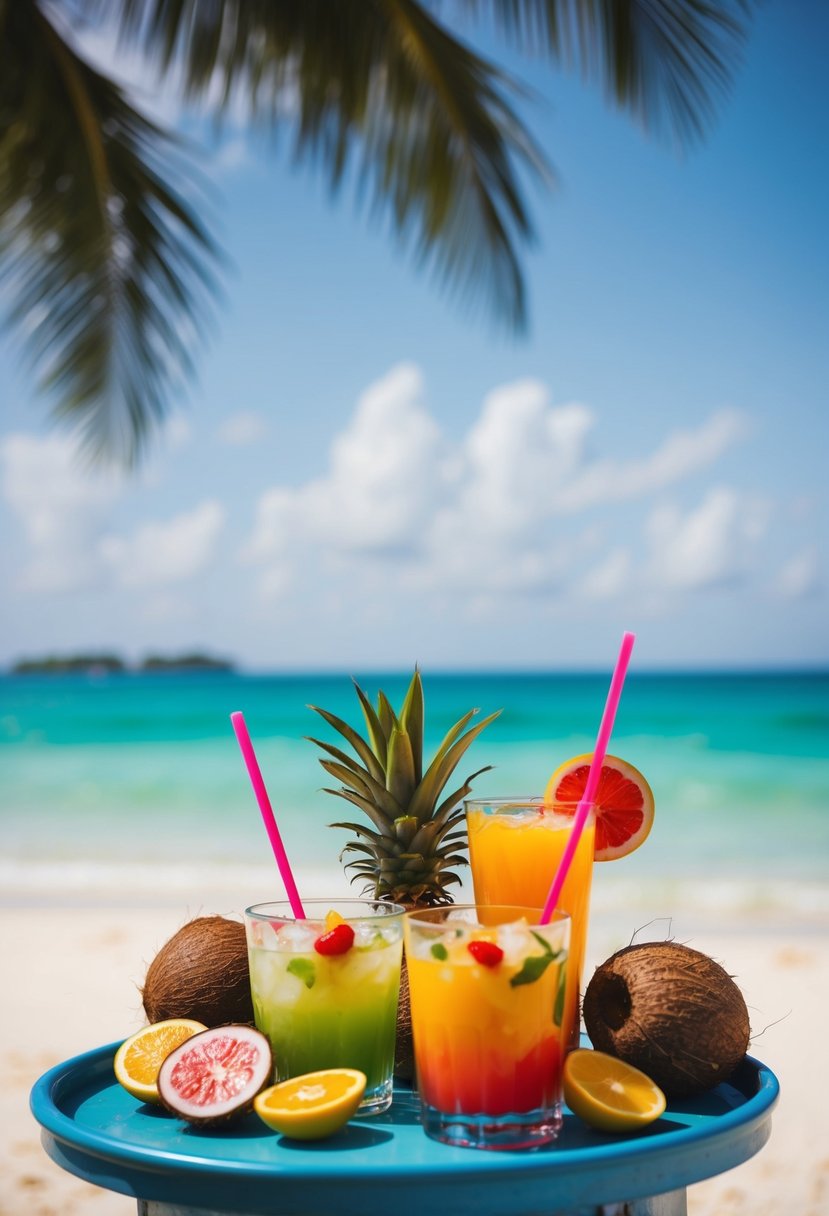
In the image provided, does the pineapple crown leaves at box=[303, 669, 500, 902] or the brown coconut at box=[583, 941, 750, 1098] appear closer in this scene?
the brown coconut at box=[583, 941, 750, 1098]

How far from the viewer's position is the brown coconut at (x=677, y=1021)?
6.17ft

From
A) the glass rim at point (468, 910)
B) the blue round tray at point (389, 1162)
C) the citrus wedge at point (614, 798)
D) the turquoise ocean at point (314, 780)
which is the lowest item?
the turquoise ocean at point (314, 780)

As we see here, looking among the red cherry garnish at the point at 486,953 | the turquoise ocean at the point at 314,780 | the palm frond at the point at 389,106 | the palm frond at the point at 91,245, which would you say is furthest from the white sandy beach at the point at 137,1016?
the palm frond at the point at 389,106

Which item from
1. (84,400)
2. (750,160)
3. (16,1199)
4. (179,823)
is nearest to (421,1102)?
(16,1199)

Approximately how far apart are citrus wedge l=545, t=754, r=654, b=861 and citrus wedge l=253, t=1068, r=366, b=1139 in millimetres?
682

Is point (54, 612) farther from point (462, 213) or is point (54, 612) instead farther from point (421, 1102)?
point (421, 1102)

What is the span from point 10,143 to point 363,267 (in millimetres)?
32387

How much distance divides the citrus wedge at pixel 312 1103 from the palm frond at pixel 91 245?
5.89 metres

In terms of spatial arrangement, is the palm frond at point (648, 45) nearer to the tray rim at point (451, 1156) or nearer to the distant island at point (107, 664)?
the tray rim at point (451, 1156)

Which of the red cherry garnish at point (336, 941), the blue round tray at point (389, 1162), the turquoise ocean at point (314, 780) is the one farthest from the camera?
the turquoise ocean at point (314, 780)

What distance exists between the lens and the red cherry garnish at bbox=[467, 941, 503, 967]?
5.57 feet

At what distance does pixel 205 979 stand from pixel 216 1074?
0.95 ft

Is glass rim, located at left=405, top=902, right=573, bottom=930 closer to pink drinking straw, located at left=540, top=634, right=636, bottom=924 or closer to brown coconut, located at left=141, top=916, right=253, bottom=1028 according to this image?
pink drinking straw, located at left=540, top=634, right=636, bottom=924

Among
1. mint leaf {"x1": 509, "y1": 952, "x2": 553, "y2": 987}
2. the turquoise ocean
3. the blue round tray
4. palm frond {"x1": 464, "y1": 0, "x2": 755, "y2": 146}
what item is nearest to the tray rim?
the blue round tray
